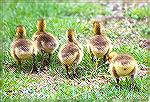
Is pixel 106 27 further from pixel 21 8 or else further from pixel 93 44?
pixel 93 44

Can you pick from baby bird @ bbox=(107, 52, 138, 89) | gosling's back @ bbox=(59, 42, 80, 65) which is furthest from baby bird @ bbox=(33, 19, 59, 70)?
baby bird @ bbox=(107, 52, 138, 89)

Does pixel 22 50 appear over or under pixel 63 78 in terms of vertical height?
over

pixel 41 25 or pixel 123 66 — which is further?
pixel 41 25

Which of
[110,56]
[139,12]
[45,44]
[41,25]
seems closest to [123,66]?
[110,56]

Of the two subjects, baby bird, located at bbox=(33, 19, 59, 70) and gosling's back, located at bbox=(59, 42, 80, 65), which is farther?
baby bird, located at bbox=(33, 19, 59, 70)

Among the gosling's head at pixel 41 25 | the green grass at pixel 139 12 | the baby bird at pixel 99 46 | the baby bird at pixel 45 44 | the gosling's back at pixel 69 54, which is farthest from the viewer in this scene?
the green grass at pixel 139 12

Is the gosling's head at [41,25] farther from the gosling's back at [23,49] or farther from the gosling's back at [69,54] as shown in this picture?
the gosling's back at [69,54]

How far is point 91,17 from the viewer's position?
37.6 ft

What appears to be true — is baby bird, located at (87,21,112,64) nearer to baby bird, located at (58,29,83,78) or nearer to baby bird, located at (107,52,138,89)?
baby bird, located at (58,29,83,78)

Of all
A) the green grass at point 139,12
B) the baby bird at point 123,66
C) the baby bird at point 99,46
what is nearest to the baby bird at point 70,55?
the baby bird at point 99,46

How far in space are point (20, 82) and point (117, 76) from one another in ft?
4.30

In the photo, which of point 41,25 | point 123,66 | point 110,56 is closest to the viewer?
point 123,66

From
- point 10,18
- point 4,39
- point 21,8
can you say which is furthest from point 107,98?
point 21,8

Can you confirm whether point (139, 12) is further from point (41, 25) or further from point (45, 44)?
point (45, 44)
